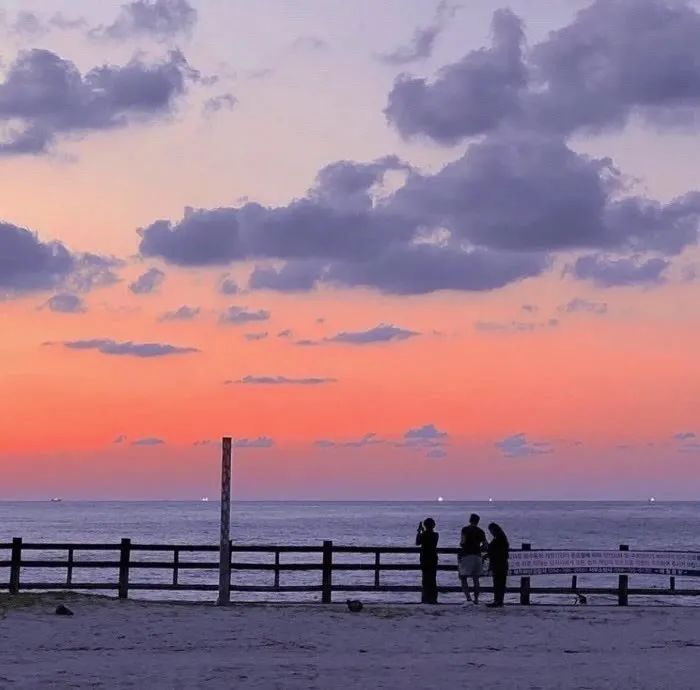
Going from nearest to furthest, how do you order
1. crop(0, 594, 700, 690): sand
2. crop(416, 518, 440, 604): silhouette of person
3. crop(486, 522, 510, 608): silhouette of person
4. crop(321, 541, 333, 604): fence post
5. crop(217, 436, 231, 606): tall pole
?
crop(0, 594, 700, 690): sand
crop(217, 436, 231, 606): tall pole
crop(321, 541, 333, 604): fence post
crop(486, 522, 510, 608): silhouette of person
crop(416, 518, 440, 604): silhouette of person

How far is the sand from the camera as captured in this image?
14148 mm

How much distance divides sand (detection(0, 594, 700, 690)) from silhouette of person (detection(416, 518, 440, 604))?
817 millimetres

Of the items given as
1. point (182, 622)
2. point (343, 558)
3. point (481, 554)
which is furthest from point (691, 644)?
point (343, 558)

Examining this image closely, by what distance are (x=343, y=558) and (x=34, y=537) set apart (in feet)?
180

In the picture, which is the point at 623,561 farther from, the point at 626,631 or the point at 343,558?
the point at 343,558

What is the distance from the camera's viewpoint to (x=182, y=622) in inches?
755

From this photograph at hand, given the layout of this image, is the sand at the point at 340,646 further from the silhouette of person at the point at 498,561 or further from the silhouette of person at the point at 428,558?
the silhouette of person at the point at 428,558

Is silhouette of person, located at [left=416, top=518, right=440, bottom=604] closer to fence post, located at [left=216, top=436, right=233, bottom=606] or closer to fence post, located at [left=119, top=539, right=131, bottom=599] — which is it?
fence post, located at [left=216, top=436, right=233, bottom=606]

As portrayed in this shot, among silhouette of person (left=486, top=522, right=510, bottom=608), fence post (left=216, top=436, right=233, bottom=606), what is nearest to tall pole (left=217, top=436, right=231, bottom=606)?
fence post (left=216, top=436, right=233, bottom=606)

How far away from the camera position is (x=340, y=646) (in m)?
16.9

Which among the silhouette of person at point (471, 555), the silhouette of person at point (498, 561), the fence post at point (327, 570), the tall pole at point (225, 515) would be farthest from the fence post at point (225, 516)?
the silhouette of person at point (498, 561)

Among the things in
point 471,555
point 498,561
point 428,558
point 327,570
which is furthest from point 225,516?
point 498,561

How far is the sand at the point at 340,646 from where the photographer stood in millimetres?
14148

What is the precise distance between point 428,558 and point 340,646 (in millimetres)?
5551
